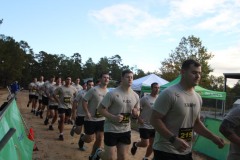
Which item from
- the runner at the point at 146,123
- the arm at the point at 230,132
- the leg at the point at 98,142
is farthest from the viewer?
the runner at the point at 146,123

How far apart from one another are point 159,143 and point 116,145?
2.51 metres

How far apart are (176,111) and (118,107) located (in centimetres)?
258

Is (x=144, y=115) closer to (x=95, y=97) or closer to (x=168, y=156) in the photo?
(x=95, y=97)

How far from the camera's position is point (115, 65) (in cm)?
13850

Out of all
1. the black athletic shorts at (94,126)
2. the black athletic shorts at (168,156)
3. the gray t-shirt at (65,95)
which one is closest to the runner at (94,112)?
the black athletic shorts at (94,126)

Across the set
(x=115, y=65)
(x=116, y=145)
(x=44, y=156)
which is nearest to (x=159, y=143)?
(x=116, y=145)

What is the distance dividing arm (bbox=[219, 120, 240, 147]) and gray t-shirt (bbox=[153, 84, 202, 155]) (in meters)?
0.41

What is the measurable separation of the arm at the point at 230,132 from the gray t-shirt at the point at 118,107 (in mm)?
2757

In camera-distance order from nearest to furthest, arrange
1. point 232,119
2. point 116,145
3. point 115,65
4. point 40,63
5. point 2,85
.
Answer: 1. point 232,119
2. point 116,145
3. point 2,85
4. point 40,63
5. point 115,65

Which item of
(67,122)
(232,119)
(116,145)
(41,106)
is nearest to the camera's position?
(232,119)

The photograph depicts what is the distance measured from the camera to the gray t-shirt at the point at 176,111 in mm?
4246

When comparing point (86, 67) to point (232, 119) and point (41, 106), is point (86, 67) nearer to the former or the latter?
point (41, 106)

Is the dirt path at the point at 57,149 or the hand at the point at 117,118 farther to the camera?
the dirt path at the point at 57,149

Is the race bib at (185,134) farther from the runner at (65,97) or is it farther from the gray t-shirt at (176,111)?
the runner at (65,97)
